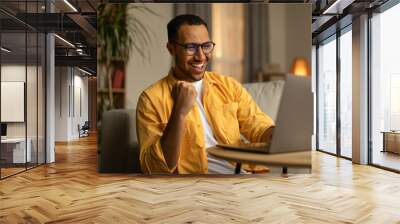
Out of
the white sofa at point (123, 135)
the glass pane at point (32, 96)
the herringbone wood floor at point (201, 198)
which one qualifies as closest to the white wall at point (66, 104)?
the glass pane at point (32, 96)

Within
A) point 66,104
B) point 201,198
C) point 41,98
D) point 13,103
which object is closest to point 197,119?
point 201,198

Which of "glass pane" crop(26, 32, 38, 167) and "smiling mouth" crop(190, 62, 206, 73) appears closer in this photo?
"smiling mouth" crop(190, 62, 206, 73)

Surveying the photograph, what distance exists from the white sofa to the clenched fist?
2.11 feet

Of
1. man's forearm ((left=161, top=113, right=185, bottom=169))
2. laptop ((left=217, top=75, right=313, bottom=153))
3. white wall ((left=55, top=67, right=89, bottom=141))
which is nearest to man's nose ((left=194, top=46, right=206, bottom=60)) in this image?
man's forearm ((left=161, top=113, right=185, bottom=169))

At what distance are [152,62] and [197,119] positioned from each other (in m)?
1.04

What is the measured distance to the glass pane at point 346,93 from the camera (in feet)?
28.2

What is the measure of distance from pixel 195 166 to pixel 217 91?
3.59 ft

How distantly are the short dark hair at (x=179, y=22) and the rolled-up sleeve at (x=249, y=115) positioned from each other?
3.38 feet

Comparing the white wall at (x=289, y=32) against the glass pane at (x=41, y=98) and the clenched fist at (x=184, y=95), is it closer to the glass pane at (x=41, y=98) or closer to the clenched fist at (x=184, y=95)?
the clenched fist at (x=184, y=95)

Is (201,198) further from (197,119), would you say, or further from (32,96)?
(32,96)

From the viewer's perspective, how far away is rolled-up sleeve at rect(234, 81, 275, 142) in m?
5.67

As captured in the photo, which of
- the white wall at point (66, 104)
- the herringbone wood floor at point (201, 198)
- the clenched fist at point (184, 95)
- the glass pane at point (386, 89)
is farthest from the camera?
the white wall at point (66, 104)

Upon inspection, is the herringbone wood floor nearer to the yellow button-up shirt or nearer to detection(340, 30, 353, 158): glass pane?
the yellow button-up shirt

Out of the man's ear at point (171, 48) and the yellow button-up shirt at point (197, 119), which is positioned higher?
the man's ear at point (171, 48)
